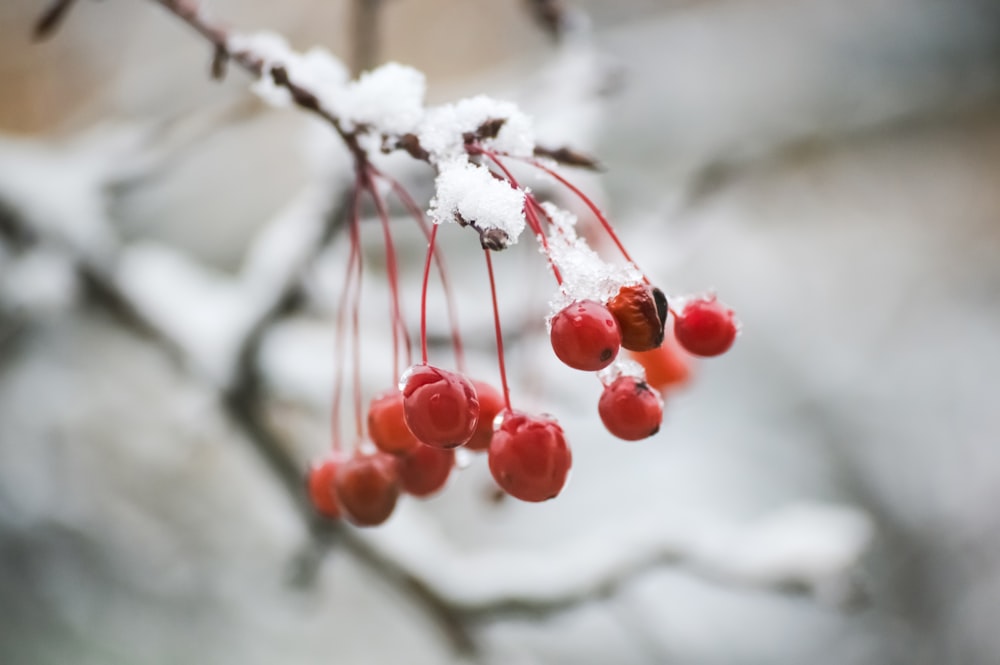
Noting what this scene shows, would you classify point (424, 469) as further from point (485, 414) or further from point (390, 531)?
point (390, 531)

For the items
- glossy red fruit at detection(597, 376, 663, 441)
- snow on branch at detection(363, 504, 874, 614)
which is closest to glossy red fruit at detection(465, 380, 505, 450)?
glossy red fruit at detection(597, 376, 663, 441)

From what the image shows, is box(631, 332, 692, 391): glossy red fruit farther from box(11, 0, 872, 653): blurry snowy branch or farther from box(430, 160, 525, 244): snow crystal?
box(430, 160, 525, 244): snow crystal

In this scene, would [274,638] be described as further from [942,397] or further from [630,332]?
[942,397]

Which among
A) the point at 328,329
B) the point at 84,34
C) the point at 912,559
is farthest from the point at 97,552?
the point at 912,559

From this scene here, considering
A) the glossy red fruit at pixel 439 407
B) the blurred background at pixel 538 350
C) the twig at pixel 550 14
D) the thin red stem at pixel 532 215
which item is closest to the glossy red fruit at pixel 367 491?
the glossy red fruit at pixel 439 407

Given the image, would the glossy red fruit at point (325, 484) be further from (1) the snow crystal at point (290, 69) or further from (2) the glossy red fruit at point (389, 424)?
(1) the snow crystal at point (290, 69)

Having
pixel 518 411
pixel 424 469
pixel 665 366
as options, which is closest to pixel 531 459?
pixel 518 411
